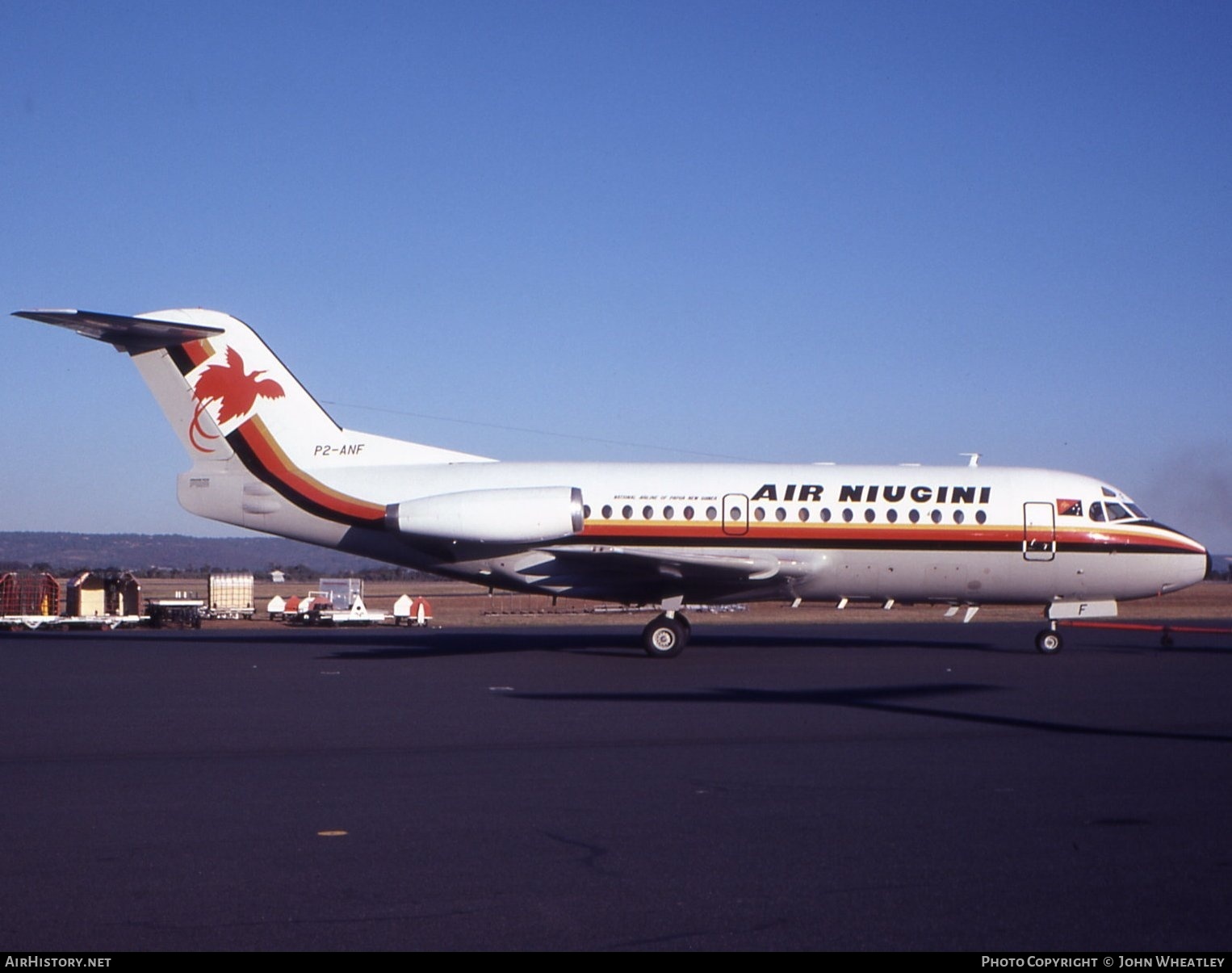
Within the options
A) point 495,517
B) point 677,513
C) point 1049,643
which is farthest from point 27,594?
point 1049,643

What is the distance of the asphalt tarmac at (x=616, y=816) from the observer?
581 centimetres

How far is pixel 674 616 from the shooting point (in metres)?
22.6

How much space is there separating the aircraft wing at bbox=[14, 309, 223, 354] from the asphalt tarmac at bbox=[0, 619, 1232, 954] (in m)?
7.65

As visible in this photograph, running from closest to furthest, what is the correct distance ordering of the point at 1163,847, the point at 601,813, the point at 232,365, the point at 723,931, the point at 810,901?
1. the point at 723,931
2. the point at 810,901
3. the point at 1163,847
4. the point at 601,813
5. the point at 232,365

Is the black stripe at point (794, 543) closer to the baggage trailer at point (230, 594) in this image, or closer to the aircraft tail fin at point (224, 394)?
the aircraft tail fin at point (224, 394)

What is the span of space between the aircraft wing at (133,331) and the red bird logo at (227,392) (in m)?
0.68

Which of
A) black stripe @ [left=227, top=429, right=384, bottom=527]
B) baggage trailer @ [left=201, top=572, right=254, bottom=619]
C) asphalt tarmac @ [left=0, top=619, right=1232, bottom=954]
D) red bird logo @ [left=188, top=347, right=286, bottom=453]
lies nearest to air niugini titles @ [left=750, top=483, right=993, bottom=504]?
asphalt tarmac @ [left=0, top=619, right=1232, bottom=954]

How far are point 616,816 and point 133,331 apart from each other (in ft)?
58.5

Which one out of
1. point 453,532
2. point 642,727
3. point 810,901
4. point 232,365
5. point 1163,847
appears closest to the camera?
point 810,901

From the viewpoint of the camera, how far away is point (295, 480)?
77.2 ft

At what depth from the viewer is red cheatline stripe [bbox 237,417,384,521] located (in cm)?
2336

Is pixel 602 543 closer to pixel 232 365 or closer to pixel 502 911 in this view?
pixel 232 365

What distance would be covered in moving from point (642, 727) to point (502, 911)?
6781 mm

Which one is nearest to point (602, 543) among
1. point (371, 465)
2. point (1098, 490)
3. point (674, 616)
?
point (674, 616)
